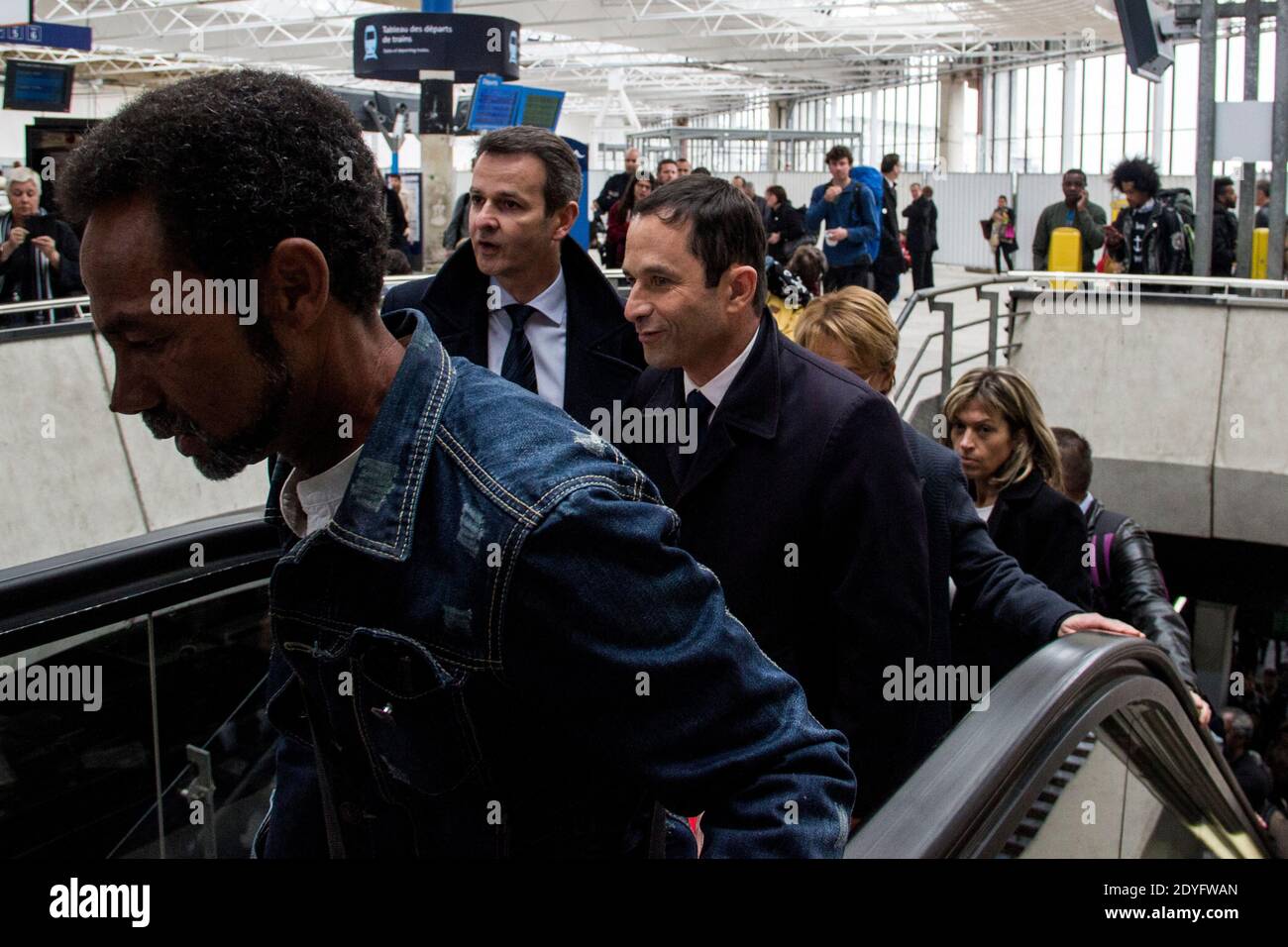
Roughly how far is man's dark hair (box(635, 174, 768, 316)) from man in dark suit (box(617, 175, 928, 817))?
148mm

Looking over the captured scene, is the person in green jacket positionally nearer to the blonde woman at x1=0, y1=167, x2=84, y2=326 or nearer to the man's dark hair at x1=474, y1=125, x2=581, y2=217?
the blonde woman at x1=0, y1=167, x2=84, y2=326

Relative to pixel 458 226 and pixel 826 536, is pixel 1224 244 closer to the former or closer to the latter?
pixel 458 226

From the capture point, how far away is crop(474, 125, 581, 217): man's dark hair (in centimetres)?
340

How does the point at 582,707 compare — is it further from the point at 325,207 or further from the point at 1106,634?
the point at 1106,634

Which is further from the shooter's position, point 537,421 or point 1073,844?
point 1073,844

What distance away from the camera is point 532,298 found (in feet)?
10.9

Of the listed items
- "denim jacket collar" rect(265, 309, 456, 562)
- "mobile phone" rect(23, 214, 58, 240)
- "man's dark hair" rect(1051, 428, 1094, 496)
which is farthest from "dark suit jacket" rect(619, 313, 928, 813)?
"mobile phone" rect(23, 214, 58, 240)

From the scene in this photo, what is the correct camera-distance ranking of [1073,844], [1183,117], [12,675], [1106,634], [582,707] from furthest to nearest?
[1183,117], [1106,634], [1073,844], [12,675], [582,707]

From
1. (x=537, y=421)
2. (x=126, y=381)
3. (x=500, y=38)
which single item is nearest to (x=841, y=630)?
(x=537, y=421)

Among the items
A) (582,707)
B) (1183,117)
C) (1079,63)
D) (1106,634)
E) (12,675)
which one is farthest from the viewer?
(1079,63)

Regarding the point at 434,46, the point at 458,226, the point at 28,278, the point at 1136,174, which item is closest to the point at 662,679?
the point at 28,278

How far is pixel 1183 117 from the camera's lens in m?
32.9

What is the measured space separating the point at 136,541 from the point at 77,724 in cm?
62

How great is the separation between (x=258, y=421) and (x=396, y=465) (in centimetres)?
14
